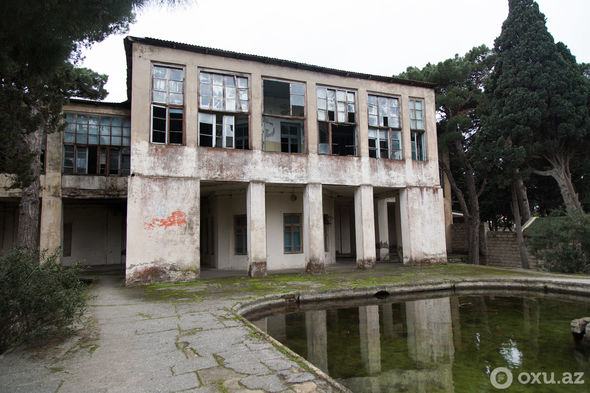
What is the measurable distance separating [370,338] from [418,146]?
1257cm

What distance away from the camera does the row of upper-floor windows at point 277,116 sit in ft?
43.0

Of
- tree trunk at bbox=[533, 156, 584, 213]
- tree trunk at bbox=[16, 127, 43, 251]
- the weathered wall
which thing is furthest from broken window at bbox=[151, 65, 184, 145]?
tree trunk at bbox=[533, 156, 584, 213]

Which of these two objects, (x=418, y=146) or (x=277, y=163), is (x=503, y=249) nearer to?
(x=418, y=146)

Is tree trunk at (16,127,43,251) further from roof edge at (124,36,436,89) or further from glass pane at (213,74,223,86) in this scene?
glass pane at (213,74,223,86)

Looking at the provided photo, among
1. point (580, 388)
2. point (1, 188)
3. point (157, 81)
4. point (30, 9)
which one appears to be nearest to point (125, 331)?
point (30, 9)

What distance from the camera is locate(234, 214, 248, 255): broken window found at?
1656 cm

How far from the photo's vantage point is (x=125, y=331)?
584cm

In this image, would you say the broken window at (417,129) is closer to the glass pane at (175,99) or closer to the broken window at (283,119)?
the broken window at (283,119)

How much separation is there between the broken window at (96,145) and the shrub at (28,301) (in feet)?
36.3

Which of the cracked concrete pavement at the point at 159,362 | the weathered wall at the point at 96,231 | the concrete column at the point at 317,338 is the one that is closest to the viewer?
the cracked concrete pavement at the point at 159,362

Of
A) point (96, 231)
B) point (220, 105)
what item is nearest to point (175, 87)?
point (220, 105)

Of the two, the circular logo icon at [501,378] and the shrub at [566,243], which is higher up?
the shrub at [566,243]

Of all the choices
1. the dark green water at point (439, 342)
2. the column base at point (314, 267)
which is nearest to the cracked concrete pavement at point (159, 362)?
the dark green water at point (439, 342)

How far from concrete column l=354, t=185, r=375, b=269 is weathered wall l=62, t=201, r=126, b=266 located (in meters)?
13.0
